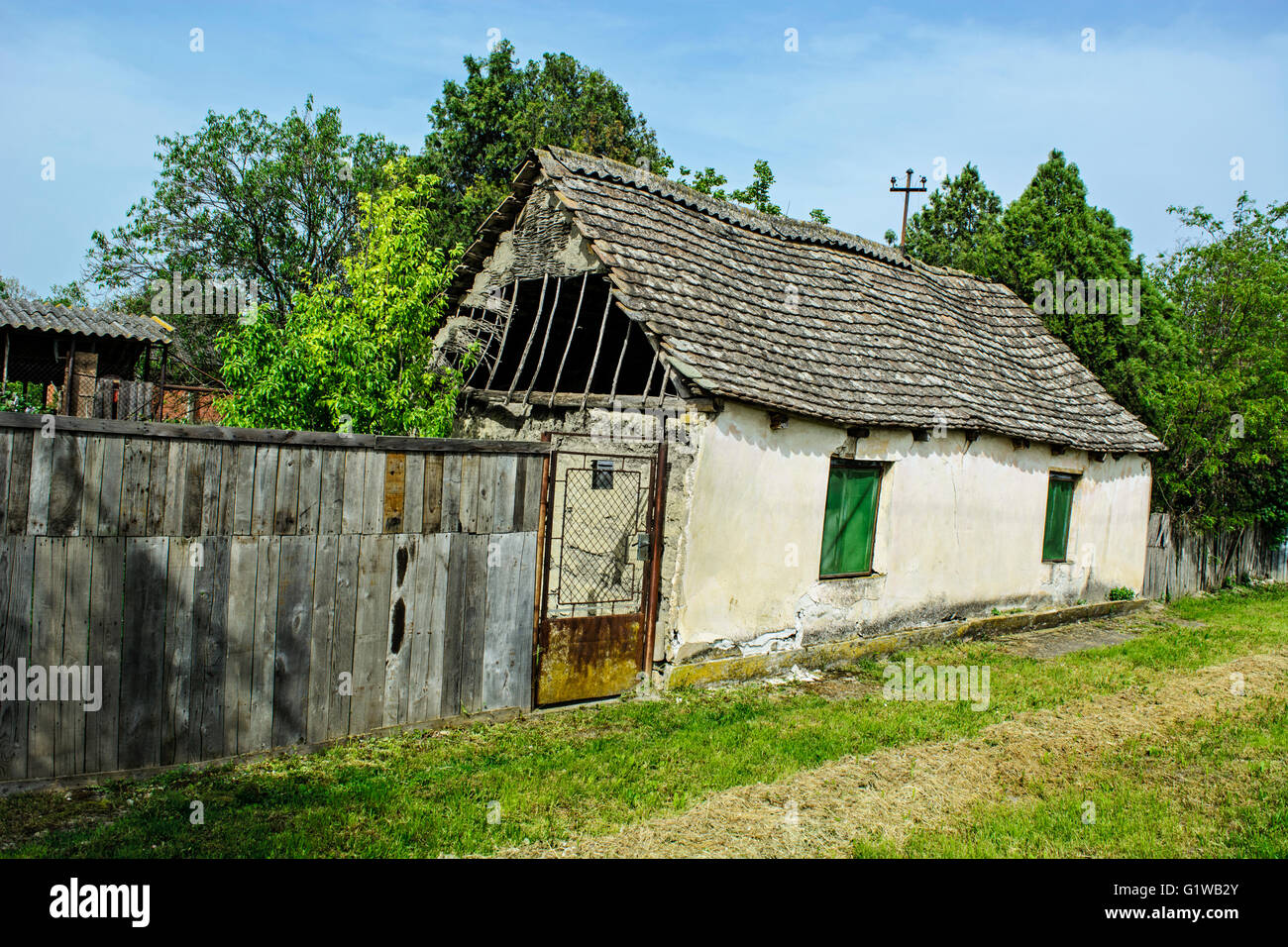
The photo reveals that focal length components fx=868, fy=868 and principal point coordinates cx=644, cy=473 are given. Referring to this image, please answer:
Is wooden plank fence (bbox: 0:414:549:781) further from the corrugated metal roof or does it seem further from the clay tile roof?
the corrugated metal roof

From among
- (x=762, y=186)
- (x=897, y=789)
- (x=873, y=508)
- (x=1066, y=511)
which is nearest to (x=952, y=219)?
(x=762, y=186)

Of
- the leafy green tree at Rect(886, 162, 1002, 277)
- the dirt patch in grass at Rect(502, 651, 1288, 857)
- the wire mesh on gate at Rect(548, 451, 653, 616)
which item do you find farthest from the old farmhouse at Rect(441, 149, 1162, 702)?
the leafy green tree at Rect(886, 162, 1002, 277)

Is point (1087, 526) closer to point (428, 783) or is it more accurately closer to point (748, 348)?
point (748, 348)

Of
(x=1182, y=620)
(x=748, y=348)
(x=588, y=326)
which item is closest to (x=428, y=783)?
(x=748, y=348)

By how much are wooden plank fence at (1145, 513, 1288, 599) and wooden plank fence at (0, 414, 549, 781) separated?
1388 centimetres

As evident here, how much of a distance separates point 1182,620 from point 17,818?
16.0 meters

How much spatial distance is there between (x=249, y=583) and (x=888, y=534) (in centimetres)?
761

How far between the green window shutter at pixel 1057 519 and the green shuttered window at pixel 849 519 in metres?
4.62

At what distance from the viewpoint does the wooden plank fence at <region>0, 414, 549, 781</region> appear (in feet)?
16.9

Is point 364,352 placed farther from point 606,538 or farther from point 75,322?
point 75,322

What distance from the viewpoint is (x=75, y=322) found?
18.8 metres

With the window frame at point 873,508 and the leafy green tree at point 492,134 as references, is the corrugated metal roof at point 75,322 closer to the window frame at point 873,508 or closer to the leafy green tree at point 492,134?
the leafy green tree at point 492,134

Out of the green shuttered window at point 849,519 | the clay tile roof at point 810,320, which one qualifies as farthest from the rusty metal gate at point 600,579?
the green shuttered window at point 849,519

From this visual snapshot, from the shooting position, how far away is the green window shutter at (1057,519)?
45.8ft
